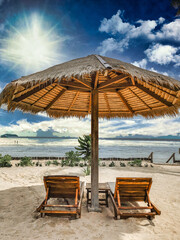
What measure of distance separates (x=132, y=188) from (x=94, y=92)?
201 centimetres

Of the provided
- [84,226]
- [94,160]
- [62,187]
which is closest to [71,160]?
[94,160]

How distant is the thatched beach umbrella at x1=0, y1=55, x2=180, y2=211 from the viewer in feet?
7.73

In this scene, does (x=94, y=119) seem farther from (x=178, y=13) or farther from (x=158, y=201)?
(x=178, y=13)

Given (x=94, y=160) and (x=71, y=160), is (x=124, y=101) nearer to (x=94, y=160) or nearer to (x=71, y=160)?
(x=94, y=160)

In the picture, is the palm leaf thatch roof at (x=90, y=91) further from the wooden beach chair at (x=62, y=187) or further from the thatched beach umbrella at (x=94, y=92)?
the wooden beach chair at (x=62, y=187)

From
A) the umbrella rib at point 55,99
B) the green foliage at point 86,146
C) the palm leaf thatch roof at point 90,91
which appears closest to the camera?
the palm leaf thatch roof at point 90,91

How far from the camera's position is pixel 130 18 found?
66.0ft

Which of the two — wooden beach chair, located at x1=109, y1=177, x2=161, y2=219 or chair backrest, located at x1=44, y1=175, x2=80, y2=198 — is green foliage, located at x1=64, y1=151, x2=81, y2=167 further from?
wooden beach chair, located at x1=109, y1=177, x2=161, y2=219

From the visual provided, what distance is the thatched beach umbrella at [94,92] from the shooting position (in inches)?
92.8

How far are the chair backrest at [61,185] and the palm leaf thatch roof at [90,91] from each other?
1.63 meters

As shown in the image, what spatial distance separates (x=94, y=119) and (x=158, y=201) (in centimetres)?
262

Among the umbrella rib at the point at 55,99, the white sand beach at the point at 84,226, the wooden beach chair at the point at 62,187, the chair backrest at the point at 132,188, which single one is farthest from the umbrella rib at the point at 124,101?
the white sand beach at the point at 84,226

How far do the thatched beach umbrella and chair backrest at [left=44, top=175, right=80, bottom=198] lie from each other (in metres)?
0.46

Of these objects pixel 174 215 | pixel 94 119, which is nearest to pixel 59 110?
pixel 94 119
